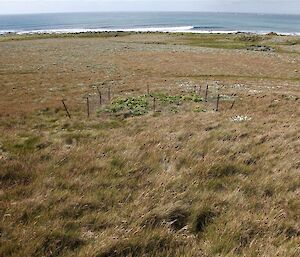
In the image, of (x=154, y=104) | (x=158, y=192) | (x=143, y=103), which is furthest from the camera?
(x=143, y=103)

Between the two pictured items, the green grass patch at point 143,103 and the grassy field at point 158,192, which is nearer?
the grassy field at point 158,192

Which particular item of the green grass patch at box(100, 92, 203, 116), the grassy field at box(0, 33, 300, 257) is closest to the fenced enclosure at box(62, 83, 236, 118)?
the green grass patch at box(100, 92, 203, 116)

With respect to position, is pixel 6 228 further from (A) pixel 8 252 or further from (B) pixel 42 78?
(B) pixel 42 78

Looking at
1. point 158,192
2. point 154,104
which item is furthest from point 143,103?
point 158,192

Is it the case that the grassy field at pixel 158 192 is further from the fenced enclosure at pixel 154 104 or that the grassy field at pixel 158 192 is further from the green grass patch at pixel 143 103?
the green grass patch at pixel 143 103

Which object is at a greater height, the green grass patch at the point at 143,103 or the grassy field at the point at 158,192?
the grassy field at the point at 158,192

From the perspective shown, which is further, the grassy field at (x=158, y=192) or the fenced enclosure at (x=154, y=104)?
the fenced enclosure at (x=154, y=104)

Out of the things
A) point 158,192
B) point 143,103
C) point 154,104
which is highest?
point 158,192

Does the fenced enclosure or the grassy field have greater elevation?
the grassy field

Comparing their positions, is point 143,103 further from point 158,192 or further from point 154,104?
point 158,192

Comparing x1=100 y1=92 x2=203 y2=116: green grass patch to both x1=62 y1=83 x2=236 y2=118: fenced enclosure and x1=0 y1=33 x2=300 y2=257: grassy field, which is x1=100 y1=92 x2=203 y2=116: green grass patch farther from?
x1=0 y1=33 x2=300 y2=257: grassy field

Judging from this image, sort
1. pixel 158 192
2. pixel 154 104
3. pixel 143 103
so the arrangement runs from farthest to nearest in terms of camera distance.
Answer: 1. pixel 143 103
2. pixel 154 104
3. pixel 158 192

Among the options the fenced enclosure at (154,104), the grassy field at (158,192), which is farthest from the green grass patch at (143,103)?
the grassy field at (158,192)

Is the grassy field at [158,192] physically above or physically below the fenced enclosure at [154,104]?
above
